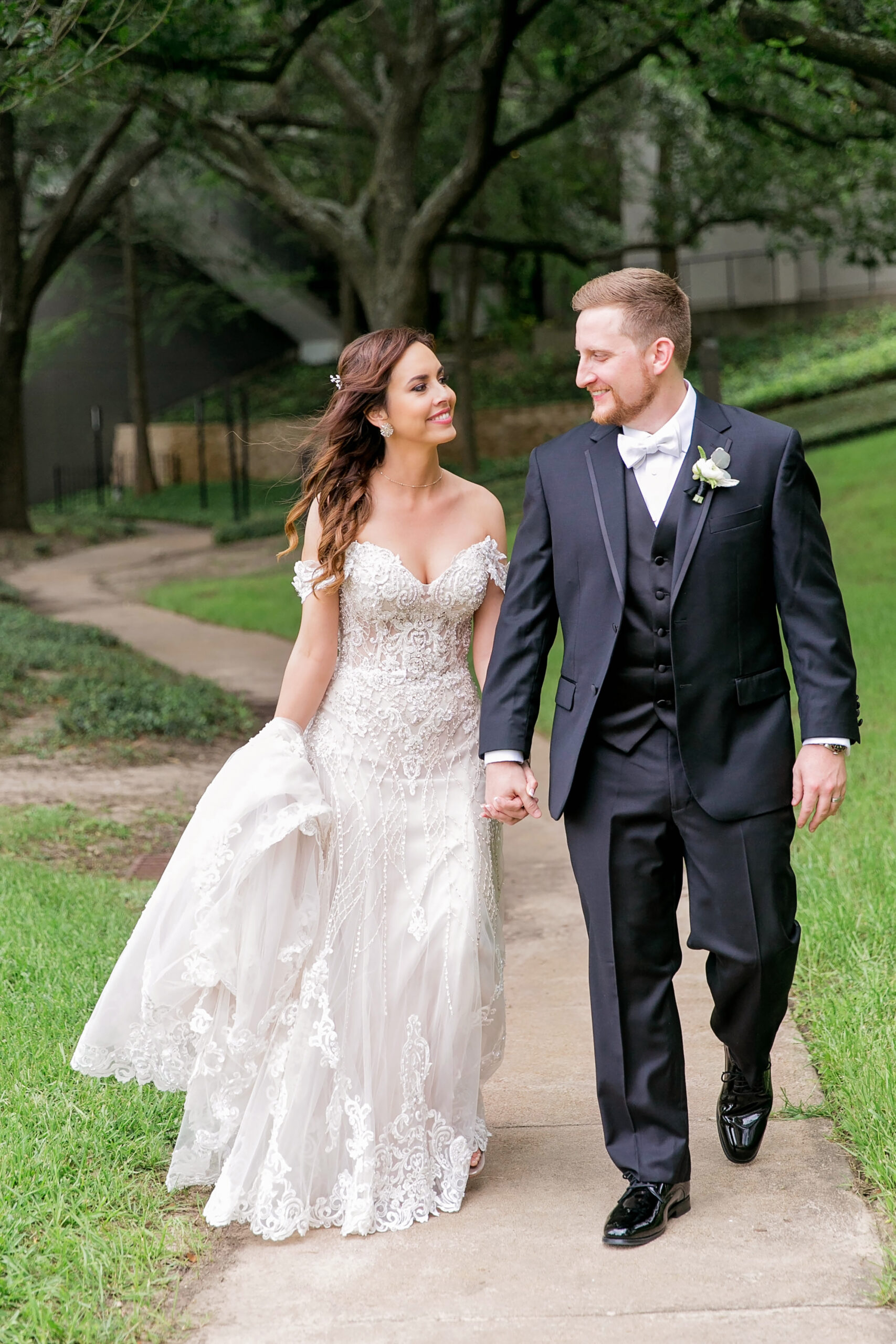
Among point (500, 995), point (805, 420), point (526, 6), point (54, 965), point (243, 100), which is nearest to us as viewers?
point (500, 995)

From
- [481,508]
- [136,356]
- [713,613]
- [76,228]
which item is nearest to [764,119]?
[76,228]

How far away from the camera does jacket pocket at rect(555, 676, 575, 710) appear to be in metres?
3.38

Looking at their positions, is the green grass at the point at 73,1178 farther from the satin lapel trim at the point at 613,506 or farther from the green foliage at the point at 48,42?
the green foliage at the point at 48,42

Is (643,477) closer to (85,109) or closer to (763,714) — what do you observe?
(763,714)

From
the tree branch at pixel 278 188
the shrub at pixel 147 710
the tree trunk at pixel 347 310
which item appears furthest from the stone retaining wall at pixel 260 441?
the shrub at pixel 147 710

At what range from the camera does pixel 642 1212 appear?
3314mm

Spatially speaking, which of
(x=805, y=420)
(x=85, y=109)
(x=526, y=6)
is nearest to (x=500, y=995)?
(x=526, y=6)

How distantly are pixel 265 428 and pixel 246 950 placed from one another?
26.5 metres

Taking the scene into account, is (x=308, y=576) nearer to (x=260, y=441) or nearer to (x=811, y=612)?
(x=811, y=612)

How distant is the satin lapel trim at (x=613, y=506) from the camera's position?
10.7 feet

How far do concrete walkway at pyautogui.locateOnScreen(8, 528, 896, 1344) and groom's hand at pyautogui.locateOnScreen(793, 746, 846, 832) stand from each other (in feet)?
3.21

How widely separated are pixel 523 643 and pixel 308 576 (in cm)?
65

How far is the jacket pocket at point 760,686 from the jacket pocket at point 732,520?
1.16 ft

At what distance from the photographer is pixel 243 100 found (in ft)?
63.6
